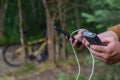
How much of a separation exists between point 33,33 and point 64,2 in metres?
5.94

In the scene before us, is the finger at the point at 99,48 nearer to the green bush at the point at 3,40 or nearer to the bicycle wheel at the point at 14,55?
the bicycle wheel at the point at 14,55

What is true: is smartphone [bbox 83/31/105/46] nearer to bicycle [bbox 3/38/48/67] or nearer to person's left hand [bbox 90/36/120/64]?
person's left hand [bbox 90/36/120/64]

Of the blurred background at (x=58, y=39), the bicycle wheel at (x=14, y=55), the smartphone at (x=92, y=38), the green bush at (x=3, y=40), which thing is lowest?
the green bush at (x=3, y=40)

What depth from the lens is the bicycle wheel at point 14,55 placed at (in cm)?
1078

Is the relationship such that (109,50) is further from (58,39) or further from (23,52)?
(23,52)

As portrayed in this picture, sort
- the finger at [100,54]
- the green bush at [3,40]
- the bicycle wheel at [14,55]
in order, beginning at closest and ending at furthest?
the finger at [100,54] < the bicycle wheel at [14,55] < the green bush at [3,40]

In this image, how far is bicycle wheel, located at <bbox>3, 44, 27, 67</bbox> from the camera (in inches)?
424

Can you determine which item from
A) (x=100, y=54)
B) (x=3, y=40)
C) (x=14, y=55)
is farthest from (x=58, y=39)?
(x=100, y=54)

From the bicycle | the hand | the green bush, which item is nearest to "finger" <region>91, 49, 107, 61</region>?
the hand

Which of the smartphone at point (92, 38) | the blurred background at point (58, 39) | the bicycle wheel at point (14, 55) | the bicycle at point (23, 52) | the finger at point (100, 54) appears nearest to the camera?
the smartphone at point (92, 38)

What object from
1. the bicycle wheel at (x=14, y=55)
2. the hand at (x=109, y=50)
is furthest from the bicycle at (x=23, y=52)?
the hand at (x=109, y=50)

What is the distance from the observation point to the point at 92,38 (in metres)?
1.96

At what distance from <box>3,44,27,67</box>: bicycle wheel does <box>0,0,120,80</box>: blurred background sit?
36mm

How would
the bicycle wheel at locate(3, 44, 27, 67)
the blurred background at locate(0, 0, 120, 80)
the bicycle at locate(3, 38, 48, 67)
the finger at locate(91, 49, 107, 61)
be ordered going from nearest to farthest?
the finger at locate(91, 49, 107, 61) < the blurred background at locate(0, 0, 120, 80) < the bicycle at locate(3, 38, 48, 67) < the bicycle wheel at locate(3, 44, 27, 67)
